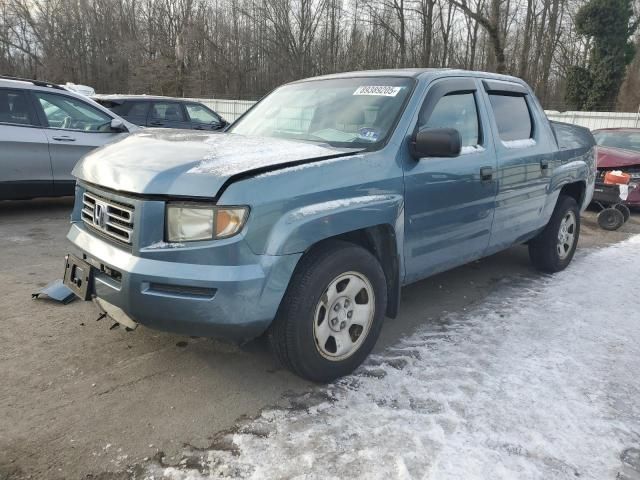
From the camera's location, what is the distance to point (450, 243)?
3.77m

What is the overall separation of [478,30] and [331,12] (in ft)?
34.7

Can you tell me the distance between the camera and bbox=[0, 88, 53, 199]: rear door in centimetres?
631

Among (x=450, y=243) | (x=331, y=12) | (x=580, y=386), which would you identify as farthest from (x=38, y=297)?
(x=331, y=12)

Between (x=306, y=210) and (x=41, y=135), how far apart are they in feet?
17.4

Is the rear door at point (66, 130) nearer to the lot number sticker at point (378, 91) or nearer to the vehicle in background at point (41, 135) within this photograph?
the vehicle in background at point (41, 135)

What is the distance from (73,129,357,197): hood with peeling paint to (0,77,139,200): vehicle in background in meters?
3.60

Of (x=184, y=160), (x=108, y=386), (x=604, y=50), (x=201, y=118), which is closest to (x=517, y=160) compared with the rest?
(x=184, y=160)

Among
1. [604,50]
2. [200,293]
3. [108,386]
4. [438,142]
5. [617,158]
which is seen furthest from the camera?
[604,50]

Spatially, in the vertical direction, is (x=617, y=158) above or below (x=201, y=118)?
below

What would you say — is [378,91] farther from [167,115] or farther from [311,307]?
[167,115]

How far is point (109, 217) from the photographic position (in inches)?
109

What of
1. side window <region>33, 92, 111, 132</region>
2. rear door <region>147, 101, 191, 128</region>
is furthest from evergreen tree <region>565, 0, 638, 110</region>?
side window <region>33, 92, 111, 132</region>

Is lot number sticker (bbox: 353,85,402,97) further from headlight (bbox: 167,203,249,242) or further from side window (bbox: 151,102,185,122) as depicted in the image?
side window (bbox: 151,102,185,122)

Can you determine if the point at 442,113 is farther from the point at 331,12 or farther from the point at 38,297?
the point at 331,12
